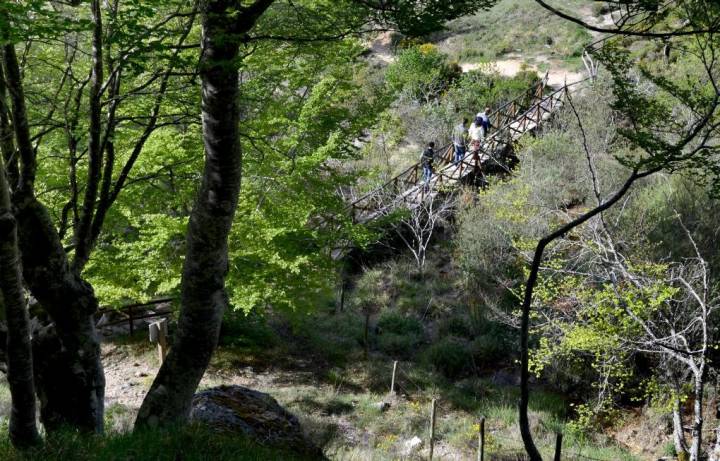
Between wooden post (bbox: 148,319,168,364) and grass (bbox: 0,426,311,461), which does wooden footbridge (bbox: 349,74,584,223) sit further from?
grass (bbox: 0,426,311,461)

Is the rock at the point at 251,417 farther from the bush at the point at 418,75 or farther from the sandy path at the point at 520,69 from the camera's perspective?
the sandy path at the point at 520,69

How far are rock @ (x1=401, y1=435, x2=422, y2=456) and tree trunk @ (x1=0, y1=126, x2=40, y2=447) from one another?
20.3 feet

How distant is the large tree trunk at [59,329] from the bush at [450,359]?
30.0ft

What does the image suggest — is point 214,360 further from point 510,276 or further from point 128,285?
point 510,276

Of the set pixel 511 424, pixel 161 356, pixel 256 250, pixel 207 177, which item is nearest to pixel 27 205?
pixel 207 177

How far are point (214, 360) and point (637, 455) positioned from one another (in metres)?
7.94

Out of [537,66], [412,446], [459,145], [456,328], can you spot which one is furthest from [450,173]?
[537,66]

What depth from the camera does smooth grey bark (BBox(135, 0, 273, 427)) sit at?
12.4ft

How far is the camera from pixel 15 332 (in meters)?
3.73

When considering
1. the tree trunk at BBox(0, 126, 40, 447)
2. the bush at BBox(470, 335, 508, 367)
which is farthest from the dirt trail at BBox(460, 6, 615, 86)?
the tree trunk at BBox(0, 126, 40, 447)

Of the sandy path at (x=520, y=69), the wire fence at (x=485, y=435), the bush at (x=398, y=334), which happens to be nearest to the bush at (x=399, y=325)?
the bush at (x=398, y=334)

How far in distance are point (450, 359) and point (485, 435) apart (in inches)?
140

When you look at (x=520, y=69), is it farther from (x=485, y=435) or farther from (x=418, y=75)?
(x=485, y=435)

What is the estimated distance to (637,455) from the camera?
10.3 metres
